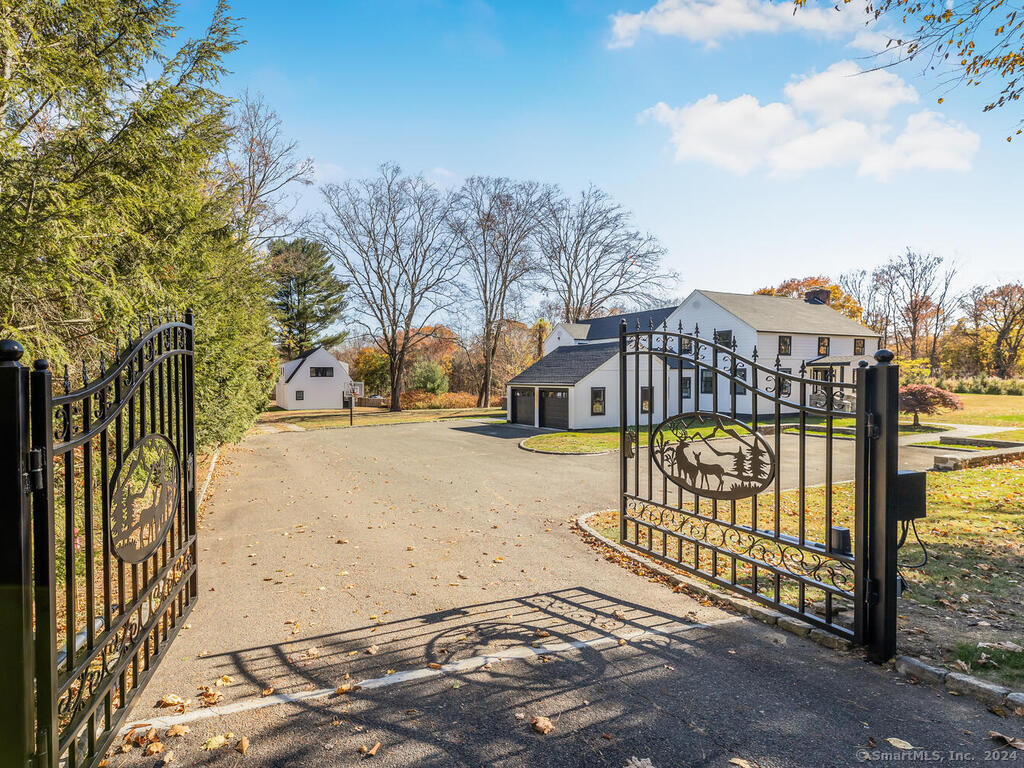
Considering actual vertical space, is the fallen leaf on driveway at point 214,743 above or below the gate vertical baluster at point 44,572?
below

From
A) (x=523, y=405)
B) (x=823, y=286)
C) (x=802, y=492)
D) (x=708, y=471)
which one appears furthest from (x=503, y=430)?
(x=823, y=286)

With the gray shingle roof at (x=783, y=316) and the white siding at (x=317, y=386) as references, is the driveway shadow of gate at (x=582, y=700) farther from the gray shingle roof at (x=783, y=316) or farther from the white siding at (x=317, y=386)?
the white siding at (x=317, y=386)

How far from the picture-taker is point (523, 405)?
92.3 ft

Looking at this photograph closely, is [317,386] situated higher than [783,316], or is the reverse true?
[783,316]

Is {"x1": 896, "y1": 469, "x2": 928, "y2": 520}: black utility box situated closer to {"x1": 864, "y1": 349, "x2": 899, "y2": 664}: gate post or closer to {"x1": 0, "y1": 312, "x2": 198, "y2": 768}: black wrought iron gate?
{"x1": 864, "y1": 349, "x2": 899, "y2": 664}: gate post

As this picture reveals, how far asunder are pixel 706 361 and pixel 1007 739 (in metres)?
30.8

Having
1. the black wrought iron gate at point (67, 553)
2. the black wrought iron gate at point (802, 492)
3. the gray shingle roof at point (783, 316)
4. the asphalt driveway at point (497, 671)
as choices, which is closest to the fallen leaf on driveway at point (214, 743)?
the asphalt driveway at point (497, 671)

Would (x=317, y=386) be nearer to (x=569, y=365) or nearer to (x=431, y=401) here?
(x=431, y=401)

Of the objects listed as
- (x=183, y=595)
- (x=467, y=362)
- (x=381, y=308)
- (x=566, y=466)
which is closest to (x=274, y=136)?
(x=381, y=308)

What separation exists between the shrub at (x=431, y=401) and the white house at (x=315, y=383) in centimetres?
536

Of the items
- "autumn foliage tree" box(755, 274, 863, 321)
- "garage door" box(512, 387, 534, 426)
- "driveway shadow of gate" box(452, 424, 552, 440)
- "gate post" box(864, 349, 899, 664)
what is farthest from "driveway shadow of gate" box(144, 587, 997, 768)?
"autumn foliage tree" box(755, 274, 863, 321)

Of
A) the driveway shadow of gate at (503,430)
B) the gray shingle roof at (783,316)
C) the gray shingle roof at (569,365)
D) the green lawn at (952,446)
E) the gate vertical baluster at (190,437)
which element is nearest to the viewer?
the gate vertical baluster at (190,437)

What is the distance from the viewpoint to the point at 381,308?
38.9 meters

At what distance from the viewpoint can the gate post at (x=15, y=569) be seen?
85.0 inches
